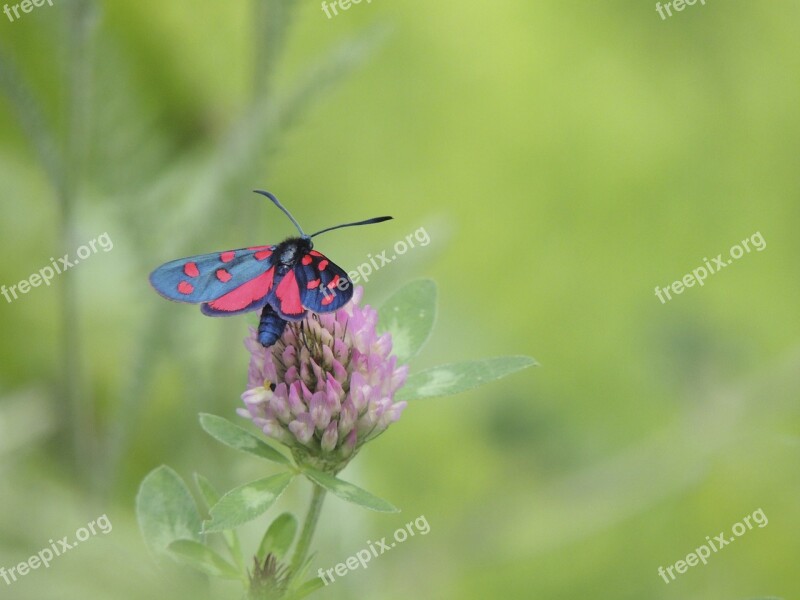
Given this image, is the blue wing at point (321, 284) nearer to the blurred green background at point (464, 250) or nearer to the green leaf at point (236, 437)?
the green leaf at point (236, 437)

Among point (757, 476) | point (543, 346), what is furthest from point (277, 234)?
point (757, 476)

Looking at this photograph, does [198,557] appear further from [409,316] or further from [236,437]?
[409,316]

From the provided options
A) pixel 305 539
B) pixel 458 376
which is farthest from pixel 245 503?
pixel 458 376

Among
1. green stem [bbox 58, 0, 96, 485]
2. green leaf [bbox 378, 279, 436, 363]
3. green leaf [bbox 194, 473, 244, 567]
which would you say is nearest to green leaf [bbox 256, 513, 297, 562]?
green leaf [bbox 194, 473, 244, 567]

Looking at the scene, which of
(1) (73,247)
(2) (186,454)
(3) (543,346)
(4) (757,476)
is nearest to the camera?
(1) (73,247)

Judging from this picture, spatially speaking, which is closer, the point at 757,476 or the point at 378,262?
the point at 378,262

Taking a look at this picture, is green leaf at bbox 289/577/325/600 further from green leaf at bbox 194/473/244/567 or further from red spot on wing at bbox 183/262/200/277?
red spot on wing at bbox 183/262/200/277

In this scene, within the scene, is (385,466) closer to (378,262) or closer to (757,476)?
(378,262)
